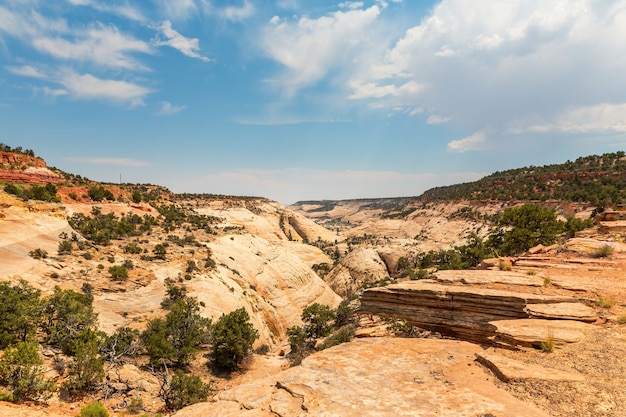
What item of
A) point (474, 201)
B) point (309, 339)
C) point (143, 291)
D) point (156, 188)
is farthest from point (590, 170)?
point (156, 188)

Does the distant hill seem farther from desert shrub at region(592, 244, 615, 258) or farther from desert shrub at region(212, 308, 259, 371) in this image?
desert shrub at region(212, 308, 259, 371)

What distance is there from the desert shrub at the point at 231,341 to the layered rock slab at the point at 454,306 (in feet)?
37.3

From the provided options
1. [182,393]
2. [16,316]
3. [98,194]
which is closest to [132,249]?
[16,316]

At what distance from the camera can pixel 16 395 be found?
11.0 m

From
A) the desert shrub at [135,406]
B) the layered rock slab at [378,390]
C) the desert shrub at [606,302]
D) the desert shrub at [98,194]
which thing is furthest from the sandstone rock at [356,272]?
the layered rock slab at [378,390]

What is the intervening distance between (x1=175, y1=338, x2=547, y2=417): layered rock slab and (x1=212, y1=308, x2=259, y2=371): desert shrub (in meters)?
13.5

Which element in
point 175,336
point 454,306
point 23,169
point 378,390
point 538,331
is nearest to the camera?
point 378,390

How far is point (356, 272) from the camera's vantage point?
5391 cm

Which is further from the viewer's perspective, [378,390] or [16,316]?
[16,316]

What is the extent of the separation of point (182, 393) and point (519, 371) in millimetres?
14744

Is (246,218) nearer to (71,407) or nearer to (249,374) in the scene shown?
(249,374)

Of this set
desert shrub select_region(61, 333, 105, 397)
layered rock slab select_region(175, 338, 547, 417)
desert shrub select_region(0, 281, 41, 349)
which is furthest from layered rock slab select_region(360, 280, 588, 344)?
desert shrub select_region(0, 281, 41, 349)

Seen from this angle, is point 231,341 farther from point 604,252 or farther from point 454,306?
point 604,252

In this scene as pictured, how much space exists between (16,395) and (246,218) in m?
66.2
